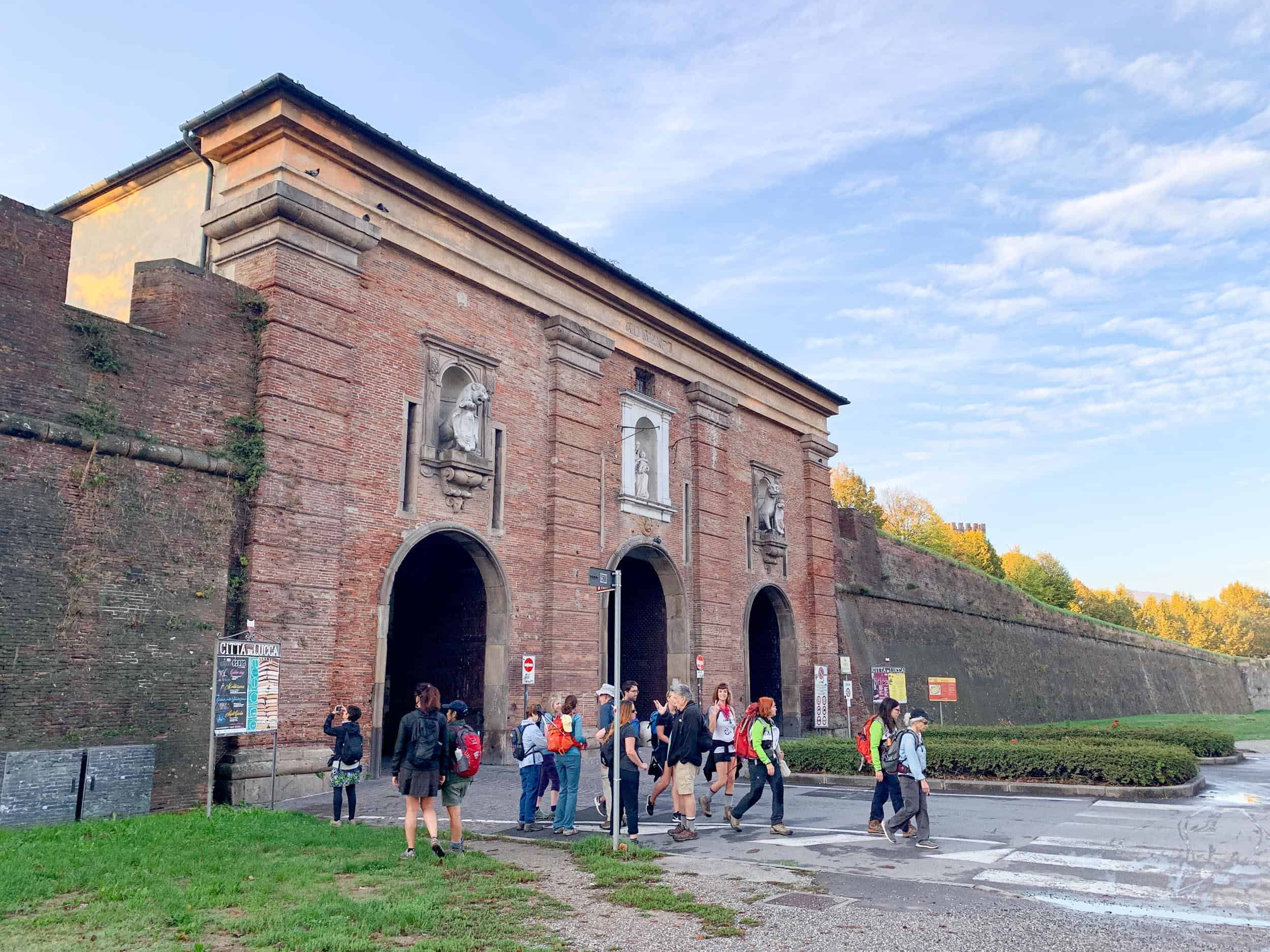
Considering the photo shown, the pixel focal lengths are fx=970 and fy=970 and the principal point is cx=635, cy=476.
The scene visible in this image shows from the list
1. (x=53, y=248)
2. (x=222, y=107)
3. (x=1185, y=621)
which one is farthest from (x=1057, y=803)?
(x=1185, y=621)

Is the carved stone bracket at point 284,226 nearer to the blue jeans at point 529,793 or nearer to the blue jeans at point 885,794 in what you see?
the blue jeans at point 529,793

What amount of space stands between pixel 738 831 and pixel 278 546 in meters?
7.98

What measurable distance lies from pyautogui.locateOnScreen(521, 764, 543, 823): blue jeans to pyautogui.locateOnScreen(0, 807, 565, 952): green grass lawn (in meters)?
1.64

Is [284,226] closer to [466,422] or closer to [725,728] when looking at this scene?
[466,422]

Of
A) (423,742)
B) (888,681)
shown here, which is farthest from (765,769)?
(888,681)

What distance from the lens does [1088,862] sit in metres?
9.33

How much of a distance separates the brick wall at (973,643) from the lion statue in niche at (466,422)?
1709 cm

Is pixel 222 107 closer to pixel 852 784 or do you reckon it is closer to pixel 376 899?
pixel 376 899

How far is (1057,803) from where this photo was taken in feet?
45.8

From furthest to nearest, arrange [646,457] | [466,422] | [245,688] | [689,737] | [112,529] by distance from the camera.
→ [646,457] < [466,422] < [245,688] < [112,529] < [689,737]

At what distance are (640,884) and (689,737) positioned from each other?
319cm

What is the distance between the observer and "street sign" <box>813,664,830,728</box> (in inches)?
1164

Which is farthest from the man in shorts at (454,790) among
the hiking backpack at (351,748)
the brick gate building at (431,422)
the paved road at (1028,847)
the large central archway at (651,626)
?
the large central archway at (651,626)

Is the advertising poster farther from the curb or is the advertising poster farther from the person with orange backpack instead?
the person with orange backpack
